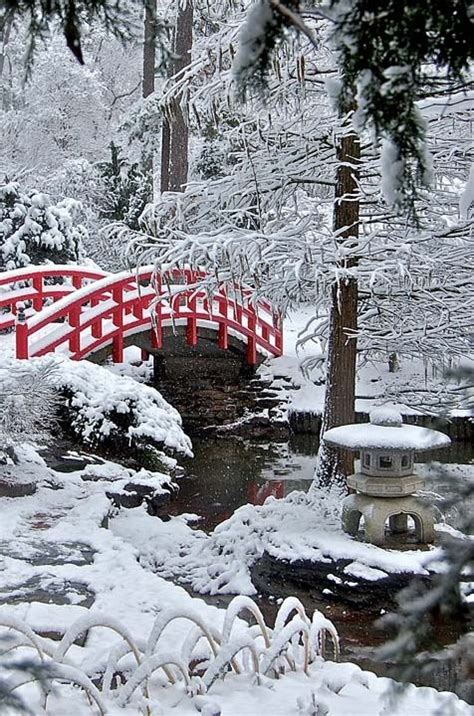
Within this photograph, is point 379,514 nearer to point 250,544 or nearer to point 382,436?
point 382,436

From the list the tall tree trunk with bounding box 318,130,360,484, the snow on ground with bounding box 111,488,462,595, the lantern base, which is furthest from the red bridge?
the lantern base

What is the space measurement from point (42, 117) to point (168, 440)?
16.2 metres

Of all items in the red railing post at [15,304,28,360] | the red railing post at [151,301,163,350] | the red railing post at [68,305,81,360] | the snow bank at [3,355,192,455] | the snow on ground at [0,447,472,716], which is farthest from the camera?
the red railing post at [151,301,163,350]

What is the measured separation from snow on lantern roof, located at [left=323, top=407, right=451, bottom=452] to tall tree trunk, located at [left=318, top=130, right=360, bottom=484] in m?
0.88

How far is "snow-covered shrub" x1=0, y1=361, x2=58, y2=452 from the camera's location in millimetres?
7801

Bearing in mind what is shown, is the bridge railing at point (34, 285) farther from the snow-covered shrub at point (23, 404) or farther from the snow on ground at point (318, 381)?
the snow-covered shrub at point (23, 404)

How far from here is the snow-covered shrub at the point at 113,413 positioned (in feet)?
32.9

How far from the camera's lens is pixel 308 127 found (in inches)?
347

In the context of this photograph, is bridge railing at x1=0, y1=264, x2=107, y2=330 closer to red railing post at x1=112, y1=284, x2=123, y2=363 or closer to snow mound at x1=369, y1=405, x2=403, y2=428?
red railing post at x1=112, y1=284, x2=123, y2=363

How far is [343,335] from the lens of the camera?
8805 mm

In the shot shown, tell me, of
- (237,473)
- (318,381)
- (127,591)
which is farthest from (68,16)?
(318,381)

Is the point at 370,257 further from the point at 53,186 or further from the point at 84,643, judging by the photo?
the point at 53,186

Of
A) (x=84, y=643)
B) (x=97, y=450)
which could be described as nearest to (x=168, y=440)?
(x=97, y=450)

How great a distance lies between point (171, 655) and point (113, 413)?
6501 millimetres
